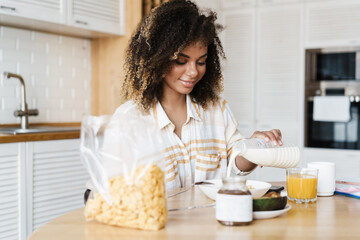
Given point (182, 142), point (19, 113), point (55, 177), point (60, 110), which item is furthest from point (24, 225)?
point (182, 142)

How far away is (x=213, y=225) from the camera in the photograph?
1.02 metres

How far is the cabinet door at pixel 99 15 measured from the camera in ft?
10.1

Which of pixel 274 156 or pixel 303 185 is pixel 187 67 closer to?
pixel 274 156

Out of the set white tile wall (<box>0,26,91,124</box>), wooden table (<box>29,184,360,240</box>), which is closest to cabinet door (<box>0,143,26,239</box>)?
white tile wall (<box>0,26,91,124</box>)

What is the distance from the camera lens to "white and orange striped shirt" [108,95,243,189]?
170 centimetres

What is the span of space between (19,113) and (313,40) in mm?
2696

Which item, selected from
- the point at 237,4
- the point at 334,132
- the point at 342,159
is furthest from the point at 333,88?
the point at 237,4

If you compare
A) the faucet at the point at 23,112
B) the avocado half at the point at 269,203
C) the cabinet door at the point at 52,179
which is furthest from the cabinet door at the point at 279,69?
the avocado half at the point at 269,203

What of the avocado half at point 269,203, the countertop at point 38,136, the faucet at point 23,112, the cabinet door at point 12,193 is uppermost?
the faucet at point 23,112

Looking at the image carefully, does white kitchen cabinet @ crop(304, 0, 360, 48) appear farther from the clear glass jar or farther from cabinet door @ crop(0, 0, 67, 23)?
the clear glass jar

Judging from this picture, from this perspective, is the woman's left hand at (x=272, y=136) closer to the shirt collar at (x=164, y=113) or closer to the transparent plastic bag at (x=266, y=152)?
the transparent plastic bag at (x=266, y=152)

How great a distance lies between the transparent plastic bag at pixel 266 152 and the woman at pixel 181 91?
359mm

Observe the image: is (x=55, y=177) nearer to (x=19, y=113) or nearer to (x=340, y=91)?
(x=19, y=113)

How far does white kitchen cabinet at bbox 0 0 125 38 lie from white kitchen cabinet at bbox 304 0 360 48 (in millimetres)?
1783
